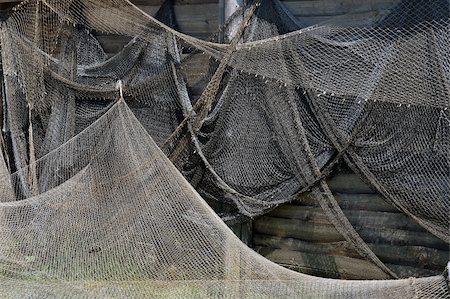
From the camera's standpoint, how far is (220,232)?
4082 millimetres

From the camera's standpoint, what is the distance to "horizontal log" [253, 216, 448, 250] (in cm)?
495

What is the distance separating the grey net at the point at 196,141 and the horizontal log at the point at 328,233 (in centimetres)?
29

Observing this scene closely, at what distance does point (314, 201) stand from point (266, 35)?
1.38 m

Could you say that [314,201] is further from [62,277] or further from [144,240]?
[62,277]

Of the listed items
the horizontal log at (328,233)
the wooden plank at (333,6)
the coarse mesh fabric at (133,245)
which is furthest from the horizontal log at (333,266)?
the wooden plank at (333,6)

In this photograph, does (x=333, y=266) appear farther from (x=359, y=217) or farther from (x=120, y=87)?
(x=120, y=87)

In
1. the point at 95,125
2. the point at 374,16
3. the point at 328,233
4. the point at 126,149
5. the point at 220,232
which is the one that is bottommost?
the point at 220,232

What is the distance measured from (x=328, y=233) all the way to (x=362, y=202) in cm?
40

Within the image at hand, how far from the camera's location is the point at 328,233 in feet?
17.7

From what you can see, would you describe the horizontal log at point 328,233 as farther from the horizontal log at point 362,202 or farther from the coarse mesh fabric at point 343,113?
the coarse mesh fabric at point 343,113

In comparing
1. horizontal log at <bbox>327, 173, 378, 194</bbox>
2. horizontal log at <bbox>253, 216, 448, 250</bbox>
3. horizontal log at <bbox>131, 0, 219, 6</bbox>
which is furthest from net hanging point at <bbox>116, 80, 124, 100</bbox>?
horizontal log at <bbox>327, 173, 378, 194</bbox>

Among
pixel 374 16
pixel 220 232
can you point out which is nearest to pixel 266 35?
pixel 374 16

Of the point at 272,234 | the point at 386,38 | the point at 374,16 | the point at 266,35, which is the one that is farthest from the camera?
the point at 272,234

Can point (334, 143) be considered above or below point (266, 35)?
below
